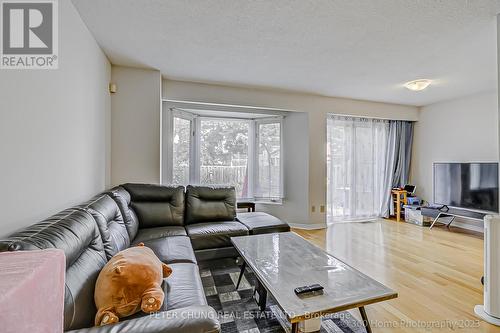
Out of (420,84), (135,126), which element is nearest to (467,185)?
(420,84)

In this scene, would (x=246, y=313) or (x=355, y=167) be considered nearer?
(x=246, y=313)

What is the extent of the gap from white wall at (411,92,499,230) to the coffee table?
12.1ft

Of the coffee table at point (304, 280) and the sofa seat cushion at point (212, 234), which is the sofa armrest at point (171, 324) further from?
the sofa seat cushion at point (212, 234)

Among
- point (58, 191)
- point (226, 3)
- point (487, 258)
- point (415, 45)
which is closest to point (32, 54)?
point (58, 191)

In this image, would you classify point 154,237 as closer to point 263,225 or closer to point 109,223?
point 109,223

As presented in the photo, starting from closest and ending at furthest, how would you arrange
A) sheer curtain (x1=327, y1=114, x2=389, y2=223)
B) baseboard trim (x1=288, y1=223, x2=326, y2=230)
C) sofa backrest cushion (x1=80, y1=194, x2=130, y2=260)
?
sofa backrest cushion (x1=80, y1=194, x2=130, y2=260), baseboard trim (x1=288, y1=223, x2=326, y2=230), sheer curtain (x1=327, y1=114, x2=389, y2=223)

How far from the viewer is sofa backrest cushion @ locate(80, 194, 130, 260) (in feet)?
5.15

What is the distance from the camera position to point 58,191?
1.65m

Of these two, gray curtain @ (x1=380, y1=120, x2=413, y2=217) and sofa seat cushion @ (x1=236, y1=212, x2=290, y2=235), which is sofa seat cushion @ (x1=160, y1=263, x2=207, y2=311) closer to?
sofa seat cushion @ (x1=236, y1=212, x2=290, y2=235)

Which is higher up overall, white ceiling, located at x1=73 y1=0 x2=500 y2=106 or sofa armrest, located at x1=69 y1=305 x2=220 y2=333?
white ceiling, located at x1=73 y1=0 x2=500 y2=106

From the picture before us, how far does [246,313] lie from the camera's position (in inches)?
72.9

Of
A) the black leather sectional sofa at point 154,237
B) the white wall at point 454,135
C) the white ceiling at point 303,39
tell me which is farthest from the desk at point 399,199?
the black leather sectional sofa at point 154,237

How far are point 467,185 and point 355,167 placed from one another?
1.80 metres

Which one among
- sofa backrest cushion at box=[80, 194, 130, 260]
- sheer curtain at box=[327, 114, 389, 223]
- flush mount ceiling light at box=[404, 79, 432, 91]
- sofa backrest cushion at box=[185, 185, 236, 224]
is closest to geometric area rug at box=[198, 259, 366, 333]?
sofa backrest cushion at box=[185, 185, 236, 224]
